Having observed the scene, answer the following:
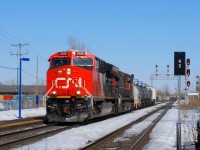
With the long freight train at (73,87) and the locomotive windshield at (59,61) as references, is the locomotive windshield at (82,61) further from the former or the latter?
the locomotive windshield at (59,61)

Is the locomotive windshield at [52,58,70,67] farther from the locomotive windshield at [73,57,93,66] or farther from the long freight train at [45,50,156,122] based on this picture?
the locomotive windshield at [73,57,93,66]

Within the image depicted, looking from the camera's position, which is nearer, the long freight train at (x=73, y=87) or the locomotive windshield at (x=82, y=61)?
the long freight train at (x=73, y=87)

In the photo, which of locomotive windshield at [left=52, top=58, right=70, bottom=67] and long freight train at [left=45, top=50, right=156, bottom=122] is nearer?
long freight train at [left=45, top=50, right=156, bottom=122]

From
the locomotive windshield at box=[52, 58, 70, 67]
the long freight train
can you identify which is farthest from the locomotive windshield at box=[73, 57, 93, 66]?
the locomotive windshield at box=[52, 58, 70, 67]

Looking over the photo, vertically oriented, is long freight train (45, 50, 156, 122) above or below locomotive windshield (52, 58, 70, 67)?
below

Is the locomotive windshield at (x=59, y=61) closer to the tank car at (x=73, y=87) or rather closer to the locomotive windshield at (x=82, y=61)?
the tank car at (x=73, y=87)

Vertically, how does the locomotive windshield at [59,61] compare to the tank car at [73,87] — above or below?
above

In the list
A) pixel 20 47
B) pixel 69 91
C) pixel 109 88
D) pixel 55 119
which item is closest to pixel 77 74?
pixel 69 91

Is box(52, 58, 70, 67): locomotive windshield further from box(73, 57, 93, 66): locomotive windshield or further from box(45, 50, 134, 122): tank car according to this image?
box(73, 57, 93, 66): locomotive windshield

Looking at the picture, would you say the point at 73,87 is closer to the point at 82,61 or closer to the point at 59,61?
the point at 82,61

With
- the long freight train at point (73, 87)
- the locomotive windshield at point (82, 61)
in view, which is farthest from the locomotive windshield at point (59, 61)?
the locomotive windshield at point (82, 61)

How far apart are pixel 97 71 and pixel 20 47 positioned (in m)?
32.0

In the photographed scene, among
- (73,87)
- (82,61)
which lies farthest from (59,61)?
(73,87)

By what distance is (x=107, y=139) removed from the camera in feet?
55.3
